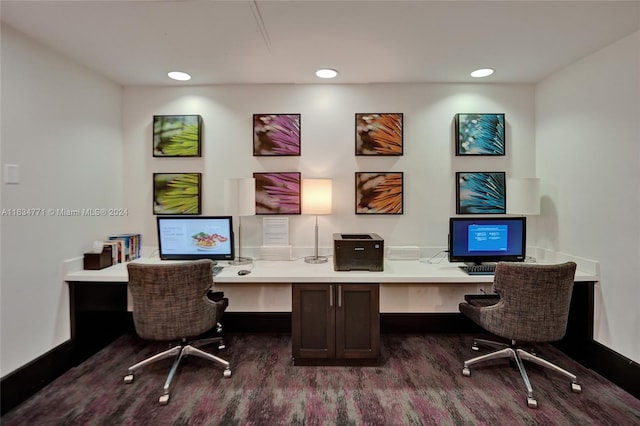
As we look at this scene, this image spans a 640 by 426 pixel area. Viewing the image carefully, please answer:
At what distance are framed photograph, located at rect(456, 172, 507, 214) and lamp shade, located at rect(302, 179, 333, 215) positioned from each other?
50.8 inches

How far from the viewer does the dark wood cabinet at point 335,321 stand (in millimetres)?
2215

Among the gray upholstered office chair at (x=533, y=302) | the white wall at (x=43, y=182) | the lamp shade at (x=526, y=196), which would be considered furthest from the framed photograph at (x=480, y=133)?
the white wall at (x=43, y=182)

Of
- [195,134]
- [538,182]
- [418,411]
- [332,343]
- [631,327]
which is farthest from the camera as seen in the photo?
[195,134]

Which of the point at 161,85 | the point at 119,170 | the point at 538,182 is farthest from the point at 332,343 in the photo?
the point at 161,85

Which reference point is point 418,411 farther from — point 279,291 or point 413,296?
point 279,291

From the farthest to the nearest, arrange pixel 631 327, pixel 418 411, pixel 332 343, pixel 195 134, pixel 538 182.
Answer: pixel 195 134
pixel 538 182
pixel 332 343
pixel 631 327
pixel 418 411

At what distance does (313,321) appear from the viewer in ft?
7.34

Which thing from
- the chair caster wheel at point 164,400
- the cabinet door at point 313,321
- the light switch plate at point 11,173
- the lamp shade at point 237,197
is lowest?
the chair caster wheel at point 164,400

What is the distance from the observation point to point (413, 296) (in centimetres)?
288

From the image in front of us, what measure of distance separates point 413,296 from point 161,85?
3146mm

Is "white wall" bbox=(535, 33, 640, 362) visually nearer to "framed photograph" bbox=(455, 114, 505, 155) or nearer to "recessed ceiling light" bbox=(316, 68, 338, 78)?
"framed photograph" bbox=(455, 114, 505, 155)

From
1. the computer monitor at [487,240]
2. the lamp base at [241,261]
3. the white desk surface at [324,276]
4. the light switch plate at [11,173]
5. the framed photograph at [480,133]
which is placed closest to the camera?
the light switch plate at [11,173]

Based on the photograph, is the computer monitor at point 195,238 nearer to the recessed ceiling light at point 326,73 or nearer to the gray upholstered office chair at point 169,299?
the gray upholstered office chair at point 169,299

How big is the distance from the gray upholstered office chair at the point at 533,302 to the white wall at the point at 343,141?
970mm
